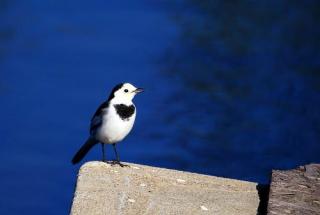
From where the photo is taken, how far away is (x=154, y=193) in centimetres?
503

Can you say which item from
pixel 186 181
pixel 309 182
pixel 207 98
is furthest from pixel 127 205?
pixel 207 98

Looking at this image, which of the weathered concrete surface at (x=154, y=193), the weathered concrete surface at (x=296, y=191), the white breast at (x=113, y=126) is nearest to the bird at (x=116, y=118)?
the white breast at (x=113, y=126)

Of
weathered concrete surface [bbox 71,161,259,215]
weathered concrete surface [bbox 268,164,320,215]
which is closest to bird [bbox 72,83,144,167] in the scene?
weathered concrete surface [bbox 71,161,259,215]

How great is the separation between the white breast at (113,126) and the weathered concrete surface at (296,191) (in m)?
1.13

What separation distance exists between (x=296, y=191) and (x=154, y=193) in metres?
0.79

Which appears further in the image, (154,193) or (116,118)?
(116,118)

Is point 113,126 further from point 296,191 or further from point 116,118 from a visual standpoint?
point 296,191

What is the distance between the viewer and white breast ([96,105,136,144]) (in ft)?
19.4

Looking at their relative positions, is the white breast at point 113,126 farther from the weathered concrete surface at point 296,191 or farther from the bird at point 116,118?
the weathered concrete surface at point 296,191

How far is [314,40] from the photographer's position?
973 cm

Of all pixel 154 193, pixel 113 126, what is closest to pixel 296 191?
pixel 154 193

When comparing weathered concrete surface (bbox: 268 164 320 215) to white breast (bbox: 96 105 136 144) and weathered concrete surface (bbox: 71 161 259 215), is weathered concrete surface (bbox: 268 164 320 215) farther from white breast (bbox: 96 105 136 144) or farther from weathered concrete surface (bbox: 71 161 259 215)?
white breast (bbox: 96 105 136 144)

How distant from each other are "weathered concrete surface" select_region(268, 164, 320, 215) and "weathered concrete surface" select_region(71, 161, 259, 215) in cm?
15

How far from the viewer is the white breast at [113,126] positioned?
592 cm
